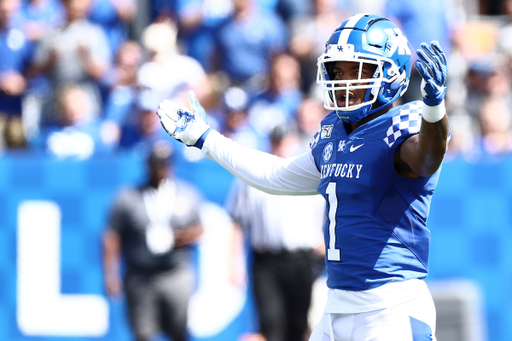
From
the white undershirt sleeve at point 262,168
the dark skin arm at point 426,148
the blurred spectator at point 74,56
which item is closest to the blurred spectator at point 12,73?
the blurred spectator at point 74,56

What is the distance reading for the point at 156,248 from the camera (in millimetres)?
6051

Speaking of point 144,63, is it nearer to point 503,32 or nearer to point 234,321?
point 234,321

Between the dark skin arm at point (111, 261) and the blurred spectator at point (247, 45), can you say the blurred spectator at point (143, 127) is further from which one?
the blurred spectator at point (247, 45)

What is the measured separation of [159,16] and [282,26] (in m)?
1.38

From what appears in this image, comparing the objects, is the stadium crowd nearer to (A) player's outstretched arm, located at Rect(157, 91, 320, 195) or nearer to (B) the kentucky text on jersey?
(A) player's outstretched arm, located at Rect(157, 91, 320, 195)

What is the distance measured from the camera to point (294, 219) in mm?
5934

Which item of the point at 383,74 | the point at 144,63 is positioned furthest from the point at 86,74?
the point at 383,74

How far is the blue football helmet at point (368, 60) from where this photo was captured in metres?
2.98

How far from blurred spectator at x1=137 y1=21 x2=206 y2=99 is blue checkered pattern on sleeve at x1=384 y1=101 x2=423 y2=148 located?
4399 mm

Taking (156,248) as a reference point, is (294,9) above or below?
above

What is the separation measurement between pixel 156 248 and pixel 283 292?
3.45ft

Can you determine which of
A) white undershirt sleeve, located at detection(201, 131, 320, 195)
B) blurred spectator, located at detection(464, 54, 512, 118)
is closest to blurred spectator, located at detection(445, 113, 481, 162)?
blurred spectator, located at detection(464, 54, 512, 118)

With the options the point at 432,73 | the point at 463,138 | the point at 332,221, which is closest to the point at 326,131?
the point at 332,221

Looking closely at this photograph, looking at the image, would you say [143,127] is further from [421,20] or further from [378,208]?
[378,208]
